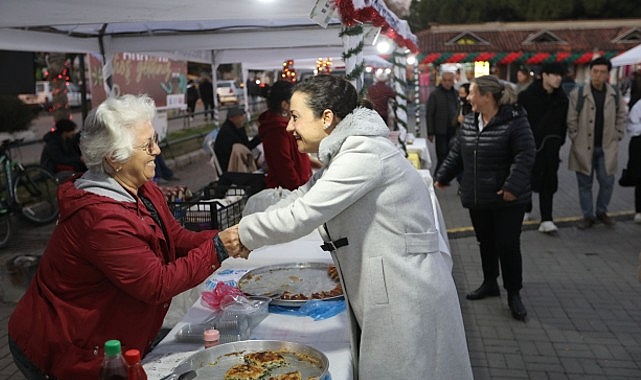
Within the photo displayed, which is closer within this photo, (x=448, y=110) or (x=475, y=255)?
(x=475, y=255)

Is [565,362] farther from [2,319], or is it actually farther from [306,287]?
[2,319]

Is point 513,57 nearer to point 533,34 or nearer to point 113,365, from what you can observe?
point 533,34

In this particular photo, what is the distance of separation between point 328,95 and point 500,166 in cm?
284

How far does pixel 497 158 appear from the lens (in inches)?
192

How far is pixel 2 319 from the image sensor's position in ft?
18.2

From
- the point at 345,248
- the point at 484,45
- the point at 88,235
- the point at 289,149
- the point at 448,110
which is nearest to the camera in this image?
the point at 88,235

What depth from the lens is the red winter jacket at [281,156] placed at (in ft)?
16.5

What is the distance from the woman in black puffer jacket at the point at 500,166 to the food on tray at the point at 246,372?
10.2 feet

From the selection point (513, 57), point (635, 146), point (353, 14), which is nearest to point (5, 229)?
point (353, 14)

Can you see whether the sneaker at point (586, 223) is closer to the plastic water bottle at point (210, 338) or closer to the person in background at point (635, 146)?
the person in background at point (635, 146)

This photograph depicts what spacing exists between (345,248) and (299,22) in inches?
286

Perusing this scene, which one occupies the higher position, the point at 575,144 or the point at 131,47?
the point at 131,47

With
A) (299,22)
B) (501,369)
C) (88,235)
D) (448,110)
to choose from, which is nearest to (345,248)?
(88,235)

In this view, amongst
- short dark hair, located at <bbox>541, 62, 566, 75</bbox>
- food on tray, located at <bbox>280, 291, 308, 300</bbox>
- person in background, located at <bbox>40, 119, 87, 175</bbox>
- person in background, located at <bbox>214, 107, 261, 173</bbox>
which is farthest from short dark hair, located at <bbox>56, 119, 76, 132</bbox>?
food on tray, located at <bbox>280, 291, 308, 300</bbox>
